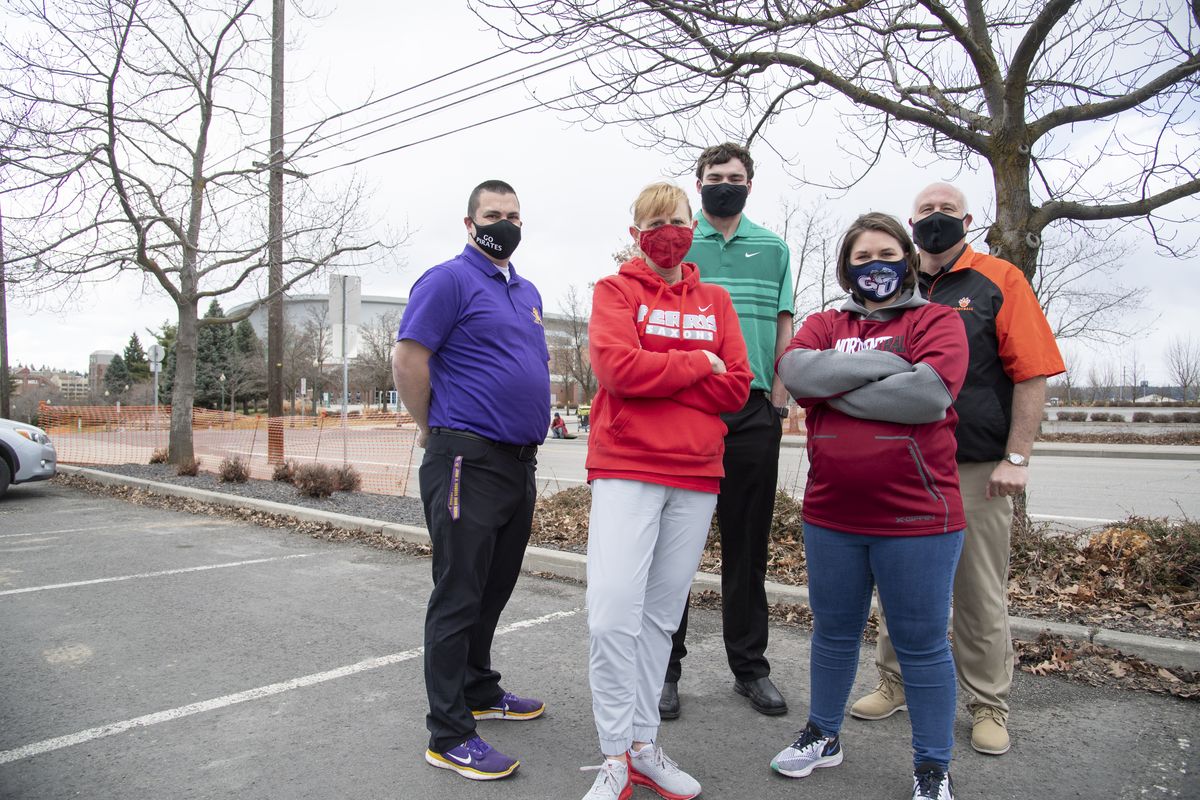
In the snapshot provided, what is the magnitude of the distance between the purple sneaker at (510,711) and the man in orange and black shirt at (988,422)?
186cm

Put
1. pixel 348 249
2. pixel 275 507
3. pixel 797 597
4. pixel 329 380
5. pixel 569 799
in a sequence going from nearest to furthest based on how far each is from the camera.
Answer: pixel 569 799
pixel 797 597
pixel 275 507
pixel 348 249
pixel 329 380

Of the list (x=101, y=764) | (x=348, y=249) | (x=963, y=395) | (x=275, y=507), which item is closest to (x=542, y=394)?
(x=963, y=395)

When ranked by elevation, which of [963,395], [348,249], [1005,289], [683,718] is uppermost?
[348,249]

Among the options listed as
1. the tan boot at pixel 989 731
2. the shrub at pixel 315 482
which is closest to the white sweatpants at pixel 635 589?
the tan boot at pixel 989 731

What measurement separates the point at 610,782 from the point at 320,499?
26.5 ft

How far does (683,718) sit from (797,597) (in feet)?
5.87

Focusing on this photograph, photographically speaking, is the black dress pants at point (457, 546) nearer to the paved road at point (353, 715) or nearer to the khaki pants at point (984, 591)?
the paved road at point (353, 715)

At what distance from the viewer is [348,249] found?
13.8 metres

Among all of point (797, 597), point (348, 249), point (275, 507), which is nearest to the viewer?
point (797, 597)

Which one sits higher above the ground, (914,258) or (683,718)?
(914,258)

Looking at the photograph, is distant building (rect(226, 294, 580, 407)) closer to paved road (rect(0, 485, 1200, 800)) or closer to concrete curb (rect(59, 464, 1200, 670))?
concrete curb (rect(59, 464, 1200, 670))

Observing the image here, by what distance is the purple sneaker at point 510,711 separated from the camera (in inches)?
135

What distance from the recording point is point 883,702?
3457 mm

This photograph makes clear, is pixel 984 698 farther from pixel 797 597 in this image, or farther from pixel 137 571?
pixel 137 571
